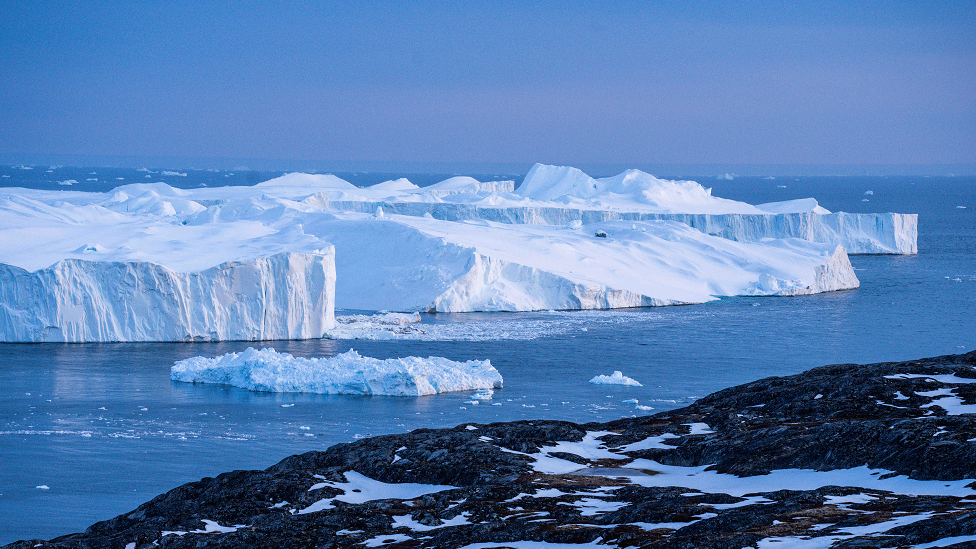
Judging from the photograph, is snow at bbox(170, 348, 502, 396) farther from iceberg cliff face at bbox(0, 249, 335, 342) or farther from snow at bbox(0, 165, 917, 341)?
snow at bbox(0, 165, 917, 341)

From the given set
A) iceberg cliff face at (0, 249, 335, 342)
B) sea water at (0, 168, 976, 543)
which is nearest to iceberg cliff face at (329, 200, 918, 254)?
sea water at (0, 168, 976, 543)

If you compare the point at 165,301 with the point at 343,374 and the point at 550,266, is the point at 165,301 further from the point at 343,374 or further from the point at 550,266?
the point at 550,266

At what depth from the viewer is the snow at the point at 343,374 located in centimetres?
2239

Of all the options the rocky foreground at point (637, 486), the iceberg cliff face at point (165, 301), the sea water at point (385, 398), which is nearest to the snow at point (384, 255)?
the iceberg cliff face at point (165, 301)

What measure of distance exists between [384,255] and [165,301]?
1051 centimetres

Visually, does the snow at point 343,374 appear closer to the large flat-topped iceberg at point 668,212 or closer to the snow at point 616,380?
the snow at point 616,380

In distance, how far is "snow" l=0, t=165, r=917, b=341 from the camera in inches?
1111

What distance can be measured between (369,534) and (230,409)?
11.6 m

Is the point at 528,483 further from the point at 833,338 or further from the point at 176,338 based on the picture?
the point at 833,338

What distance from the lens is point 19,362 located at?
2531cm

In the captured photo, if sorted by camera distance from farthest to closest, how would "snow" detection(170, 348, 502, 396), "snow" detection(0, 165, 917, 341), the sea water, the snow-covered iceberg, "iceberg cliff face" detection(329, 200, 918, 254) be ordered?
"iceberg cliff face" detection(329, 200, 918, 254) → the snow-covered iceberg → "snow" detection(0, 165, 917, 341) → "snow" detection(170, 348, 502, 396) → the sea water

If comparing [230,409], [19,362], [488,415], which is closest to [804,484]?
[488,415]

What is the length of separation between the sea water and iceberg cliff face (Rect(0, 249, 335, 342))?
675 millimetres

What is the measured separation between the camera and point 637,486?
36.3 feet
